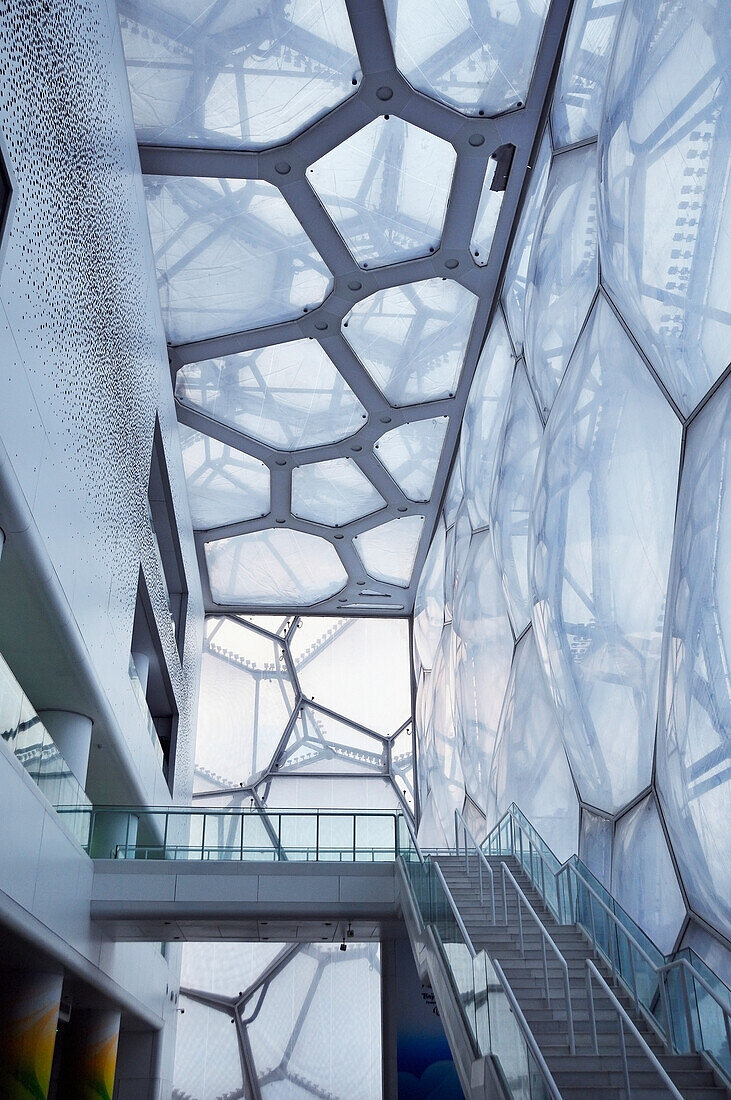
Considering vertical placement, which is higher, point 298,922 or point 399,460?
point 399,460

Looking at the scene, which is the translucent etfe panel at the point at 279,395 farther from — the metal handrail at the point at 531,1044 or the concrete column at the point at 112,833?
the metal handrail at the point at 531,1044

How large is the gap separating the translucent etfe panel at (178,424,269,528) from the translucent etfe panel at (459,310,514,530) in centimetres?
528

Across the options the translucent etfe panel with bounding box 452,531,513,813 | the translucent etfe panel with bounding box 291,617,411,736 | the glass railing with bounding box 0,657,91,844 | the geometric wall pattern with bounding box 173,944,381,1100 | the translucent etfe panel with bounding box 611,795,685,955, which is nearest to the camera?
the translucent etfe panel with bounding box 611,795,685,955

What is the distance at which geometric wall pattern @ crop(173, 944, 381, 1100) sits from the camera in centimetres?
2325

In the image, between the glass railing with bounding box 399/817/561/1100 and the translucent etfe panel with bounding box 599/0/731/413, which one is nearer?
the glass railing with bounding box 399/817/561/1100

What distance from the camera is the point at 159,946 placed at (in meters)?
20.3

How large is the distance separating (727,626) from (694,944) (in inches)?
102

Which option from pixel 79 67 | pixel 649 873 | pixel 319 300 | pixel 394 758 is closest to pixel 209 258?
pixel 319 300

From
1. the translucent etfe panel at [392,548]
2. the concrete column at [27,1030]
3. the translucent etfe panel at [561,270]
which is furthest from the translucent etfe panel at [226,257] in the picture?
the concrete column at [27,1030]

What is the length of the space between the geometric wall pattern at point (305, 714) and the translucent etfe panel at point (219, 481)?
5478 mm

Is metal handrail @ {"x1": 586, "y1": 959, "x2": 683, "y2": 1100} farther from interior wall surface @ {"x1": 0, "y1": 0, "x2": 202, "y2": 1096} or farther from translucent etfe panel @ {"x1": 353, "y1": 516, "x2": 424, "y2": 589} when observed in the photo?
translucent etfe panel @ {"x1": 353, "y1": 516, "x2": 424, "y2": 589}

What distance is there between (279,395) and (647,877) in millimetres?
13291

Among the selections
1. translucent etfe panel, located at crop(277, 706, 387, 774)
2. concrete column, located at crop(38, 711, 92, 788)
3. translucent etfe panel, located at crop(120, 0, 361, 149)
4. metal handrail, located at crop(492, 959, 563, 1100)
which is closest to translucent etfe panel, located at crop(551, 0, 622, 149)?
translucent etfe panel, located at crop(120, 0, 361, 149)

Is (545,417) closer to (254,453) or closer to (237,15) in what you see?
(237,15)
